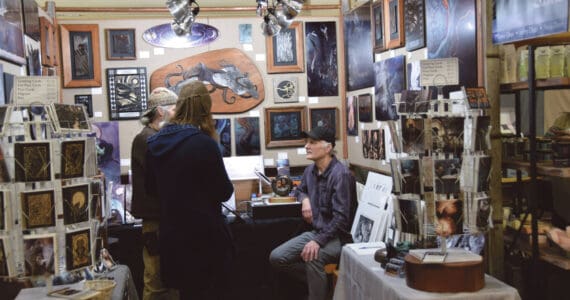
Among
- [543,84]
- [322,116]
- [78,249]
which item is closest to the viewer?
[78,249]

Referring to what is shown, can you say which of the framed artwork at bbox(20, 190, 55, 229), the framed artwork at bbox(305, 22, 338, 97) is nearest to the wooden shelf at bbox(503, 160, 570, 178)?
the framed artwork at bbox(20, 190, 55, 229)

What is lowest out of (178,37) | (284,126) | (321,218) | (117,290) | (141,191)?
(117,290)

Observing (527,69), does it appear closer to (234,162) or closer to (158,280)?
(158,280)

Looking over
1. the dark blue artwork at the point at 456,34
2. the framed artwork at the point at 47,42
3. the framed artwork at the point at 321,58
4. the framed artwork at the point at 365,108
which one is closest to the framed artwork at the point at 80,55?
the framed artwork at the point at 47,42

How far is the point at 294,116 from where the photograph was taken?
20.2 feet

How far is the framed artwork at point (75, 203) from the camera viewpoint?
2535mm

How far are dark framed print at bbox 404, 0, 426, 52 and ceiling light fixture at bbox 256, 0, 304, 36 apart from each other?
987mm

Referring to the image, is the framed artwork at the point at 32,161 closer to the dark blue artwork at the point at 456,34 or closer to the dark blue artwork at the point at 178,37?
the dark blue artwork at the point at 456,34

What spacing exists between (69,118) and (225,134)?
350 centimetres

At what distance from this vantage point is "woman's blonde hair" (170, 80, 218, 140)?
2.94 m

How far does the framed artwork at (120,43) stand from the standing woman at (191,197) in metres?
3.19

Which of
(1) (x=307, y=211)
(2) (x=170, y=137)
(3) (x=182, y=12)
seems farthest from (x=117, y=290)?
(3) (x=182, y=12)

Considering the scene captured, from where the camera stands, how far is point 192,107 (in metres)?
2.94

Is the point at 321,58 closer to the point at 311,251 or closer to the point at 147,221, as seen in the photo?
the point at 311,251
